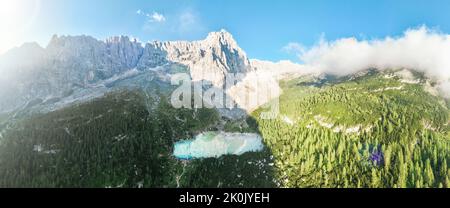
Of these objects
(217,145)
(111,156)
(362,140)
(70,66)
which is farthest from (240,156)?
(70,66)

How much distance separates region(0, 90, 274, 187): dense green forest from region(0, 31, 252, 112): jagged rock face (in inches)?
2906

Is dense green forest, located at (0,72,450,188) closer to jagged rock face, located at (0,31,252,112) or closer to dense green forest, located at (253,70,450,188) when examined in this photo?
dense green forest, located at (253,70,450,188)

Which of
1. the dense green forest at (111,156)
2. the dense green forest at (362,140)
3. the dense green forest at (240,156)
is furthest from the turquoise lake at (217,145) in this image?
the dense green forest at (362,140)

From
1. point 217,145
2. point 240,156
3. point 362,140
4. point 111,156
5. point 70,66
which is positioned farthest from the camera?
point 70,66

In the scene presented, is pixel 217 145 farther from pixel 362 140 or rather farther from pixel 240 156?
pixel 362 140

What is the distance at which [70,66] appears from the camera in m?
172

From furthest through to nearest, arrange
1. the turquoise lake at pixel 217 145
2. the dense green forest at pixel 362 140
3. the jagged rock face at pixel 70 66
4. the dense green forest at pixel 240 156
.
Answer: the jagged rock face at pixel 70 66 → the turquoise lake at pixel 217 145 → the dense green forest at pixel 240 156 → the dense green forest at pixel 362 140

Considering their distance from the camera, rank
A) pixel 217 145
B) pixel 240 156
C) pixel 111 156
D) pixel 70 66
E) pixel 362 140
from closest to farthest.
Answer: pixel 111 156
pixel 240 156
pixel 217 145
pixel 362 140
pixel 70 66

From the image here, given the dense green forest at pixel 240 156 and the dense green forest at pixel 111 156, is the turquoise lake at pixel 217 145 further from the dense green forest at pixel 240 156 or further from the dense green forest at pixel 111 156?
the dense green forest at pixel 111 156

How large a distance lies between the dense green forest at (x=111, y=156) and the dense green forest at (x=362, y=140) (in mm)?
8592

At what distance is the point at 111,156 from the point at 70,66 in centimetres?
11954

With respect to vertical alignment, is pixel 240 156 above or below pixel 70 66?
below

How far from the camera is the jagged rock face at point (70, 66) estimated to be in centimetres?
16112

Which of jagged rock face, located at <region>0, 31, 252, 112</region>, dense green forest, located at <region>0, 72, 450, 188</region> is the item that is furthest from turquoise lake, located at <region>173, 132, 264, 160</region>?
jagged rock face, located at <region>0, 31, 252, 112</region>
